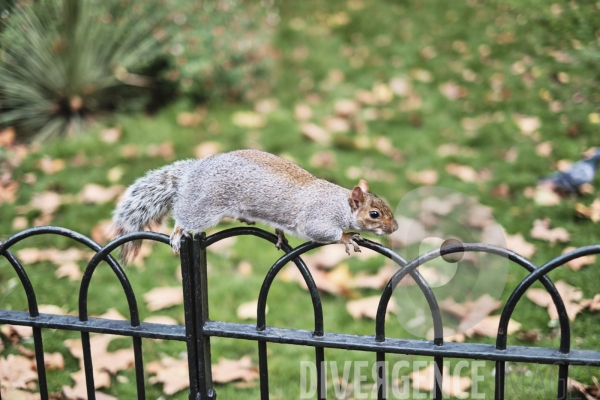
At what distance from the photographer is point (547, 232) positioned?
3.05 m

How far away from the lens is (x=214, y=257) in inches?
130

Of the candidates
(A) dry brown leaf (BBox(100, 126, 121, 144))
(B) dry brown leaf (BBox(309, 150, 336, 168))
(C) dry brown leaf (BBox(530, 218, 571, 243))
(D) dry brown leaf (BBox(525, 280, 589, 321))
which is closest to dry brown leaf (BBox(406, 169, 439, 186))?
(B) dry brown leaf (BBox(309, 150, 336, 168))

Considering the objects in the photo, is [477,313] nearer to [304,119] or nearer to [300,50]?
[304,119]

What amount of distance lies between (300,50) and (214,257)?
304 centimetres

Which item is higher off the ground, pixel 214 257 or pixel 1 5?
pixel 1 5

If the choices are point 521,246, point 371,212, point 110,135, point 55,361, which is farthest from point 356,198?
point 110,135

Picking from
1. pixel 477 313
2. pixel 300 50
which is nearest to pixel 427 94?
pixel 300 50

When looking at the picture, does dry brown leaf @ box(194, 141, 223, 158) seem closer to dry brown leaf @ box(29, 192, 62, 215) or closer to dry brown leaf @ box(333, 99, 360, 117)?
dry brown leaf @ box(29, 192, 62, 215)

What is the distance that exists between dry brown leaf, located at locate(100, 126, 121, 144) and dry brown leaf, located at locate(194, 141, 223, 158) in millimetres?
627

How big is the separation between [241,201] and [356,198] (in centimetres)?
36

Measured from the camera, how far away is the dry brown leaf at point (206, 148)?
161 inches

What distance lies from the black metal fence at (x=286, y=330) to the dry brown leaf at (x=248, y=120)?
9.52 ft

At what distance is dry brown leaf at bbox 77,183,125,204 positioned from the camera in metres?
3.66

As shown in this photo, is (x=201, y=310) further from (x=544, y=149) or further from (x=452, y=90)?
(x=452, y=90)
